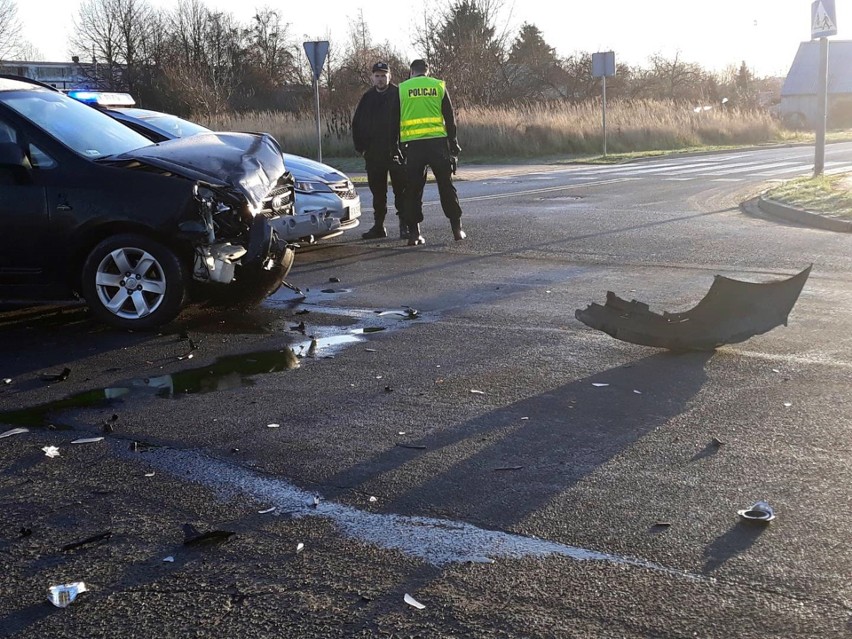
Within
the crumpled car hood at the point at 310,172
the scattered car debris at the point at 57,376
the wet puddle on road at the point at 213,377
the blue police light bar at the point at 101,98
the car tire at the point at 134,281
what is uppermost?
the blue police light bar at the point at 101,98

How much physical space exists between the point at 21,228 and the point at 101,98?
4.53 metres

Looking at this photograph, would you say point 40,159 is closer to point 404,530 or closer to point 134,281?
point 134,281

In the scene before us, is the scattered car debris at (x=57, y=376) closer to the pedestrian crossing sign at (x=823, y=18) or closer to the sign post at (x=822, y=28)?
the sign post at (x=822, y=28)

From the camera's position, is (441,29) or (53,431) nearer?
(53,431)

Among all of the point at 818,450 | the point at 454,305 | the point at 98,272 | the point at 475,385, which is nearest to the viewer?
the point at 818,450

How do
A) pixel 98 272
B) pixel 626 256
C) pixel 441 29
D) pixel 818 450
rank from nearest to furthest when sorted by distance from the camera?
1. pixel 818 450
2. pixel 98 272
3. pixel 626 256
4. pixel 441 29

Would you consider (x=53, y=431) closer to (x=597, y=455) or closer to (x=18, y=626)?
(x=18, y=626)

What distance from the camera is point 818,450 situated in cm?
481

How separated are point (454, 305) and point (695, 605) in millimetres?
5557

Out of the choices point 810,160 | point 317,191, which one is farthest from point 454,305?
point 810,160

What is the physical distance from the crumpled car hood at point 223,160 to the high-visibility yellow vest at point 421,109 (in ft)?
10.8

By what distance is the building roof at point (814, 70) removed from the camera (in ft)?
235

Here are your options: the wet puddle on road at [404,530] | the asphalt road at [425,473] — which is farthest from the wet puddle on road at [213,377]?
the wet puddle on road at [404,530]

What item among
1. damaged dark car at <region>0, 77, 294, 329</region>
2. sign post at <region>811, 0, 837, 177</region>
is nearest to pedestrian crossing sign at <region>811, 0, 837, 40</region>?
sign post at <region>811, 0, 837, 177</region>
